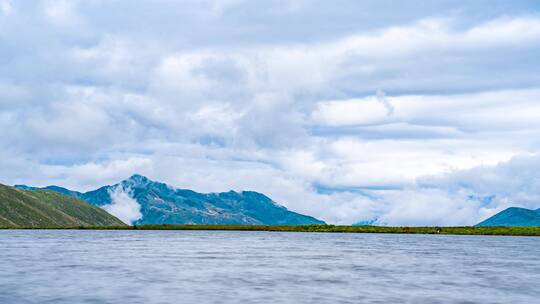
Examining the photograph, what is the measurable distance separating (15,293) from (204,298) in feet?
51.3

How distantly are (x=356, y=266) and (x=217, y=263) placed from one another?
62.4ft

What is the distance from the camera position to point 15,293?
5091cm

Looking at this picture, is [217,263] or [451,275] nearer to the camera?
[451,275]


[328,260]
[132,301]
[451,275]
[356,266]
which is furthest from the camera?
[328,260]

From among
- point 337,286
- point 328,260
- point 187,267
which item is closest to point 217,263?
point 187,267

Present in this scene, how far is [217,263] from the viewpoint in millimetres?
85500

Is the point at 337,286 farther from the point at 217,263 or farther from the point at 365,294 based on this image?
the point at 217,263

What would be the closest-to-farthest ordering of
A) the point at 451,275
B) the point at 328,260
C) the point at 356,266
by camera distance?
the point at 451,275, the point at 356,266, the point at 328,260

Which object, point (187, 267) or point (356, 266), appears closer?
point (187, 267)

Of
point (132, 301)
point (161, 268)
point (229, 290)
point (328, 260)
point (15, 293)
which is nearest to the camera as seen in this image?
point (132, 301)

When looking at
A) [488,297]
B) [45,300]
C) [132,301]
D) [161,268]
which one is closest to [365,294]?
[488,297]

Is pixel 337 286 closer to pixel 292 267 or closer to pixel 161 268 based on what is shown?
pixel 292 267

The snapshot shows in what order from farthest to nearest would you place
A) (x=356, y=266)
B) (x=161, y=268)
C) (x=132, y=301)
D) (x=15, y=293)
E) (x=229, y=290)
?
(x=356, y=266) < (x=161, y=268) < (x=229, y=290) < (x=15, y=293) < (x=132, y=301)

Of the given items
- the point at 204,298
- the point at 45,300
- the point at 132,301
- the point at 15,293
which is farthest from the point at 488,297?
the point at 15,293
